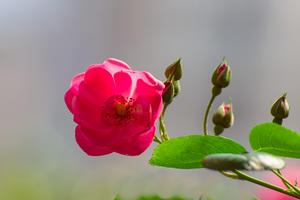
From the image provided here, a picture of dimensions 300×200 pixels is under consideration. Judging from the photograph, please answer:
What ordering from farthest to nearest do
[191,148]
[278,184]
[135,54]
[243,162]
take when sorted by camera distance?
1. [135,54]
2. [278,184]
3. [191,148]
4. [243,162]

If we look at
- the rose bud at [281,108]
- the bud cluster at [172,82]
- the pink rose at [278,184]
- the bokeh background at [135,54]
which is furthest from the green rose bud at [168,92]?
the bokeh background at [135,54]

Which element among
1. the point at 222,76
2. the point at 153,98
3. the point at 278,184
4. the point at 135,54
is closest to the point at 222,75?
the point at 222,76

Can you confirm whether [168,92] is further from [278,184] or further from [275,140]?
[278,184]

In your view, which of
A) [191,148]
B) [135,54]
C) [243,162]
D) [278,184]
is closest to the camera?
[243,162]

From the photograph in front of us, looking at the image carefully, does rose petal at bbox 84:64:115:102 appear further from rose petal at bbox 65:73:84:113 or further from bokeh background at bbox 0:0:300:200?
bokeh background at bbox 0:0:300:200

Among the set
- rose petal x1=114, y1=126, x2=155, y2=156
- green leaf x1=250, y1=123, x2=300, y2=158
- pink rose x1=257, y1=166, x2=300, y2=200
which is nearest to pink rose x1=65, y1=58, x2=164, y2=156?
rose petal x1=114, y1=126, x2=155, y2=156

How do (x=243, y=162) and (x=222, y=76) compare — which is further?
(x=222, y=76)
